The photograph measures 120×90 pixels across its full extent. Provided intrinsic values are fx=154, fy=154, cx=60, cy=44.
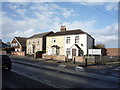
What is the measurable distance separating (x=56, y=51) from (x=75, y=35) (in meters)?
7.29

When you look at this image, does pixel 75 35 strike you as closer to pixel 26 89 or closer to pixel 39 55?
pixel 39 55

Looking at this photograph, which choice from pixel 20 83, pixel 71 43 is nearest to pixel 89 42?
pixel 71 43

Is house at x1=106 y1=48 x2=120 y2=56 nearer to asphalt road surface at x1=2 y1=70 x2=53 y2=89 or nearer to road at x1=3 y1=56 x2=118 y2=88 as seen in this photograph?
road at x1=3 y1=56 x2=118 y2=88

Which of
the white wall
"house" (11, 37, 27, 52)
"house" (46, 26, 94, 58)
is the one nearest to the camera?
"house" (46, 26, 94, 58)

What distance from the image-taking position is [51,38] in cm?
4469

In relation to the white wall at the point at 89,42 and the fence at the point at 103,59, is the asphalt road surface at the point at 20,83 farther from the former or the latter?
the white wall at the point at 89,42

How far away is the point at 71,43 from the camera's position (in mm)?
39250

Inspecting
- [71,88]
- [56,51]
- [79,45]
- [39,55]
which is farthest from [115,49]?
[71,88]

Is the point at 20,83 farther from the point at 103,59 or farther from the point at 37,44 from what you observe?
the point at 37,44

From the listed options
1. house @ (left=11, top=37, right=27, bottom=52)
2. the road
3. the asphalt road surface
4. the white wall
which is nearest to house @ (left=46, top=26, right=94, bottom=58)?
the white wall

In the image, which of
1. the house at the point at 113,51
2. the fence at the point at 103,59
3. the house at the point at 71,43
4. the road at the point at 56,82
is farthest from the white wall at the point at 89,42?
the road at the point at 56,82

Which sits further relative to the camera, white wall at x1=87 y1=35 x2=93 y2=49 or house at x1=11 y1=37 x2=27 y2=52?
house at x1=11 y1=37 x2=27 y2=52

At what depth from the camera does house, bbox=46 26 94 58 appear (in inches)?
1449

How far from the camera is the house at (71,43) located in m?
36.8
